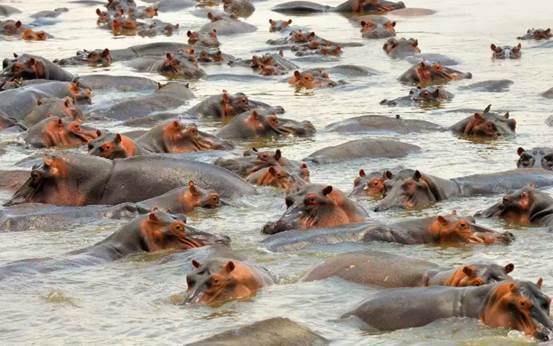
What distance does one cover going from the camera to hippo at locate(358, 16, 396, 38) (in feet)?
68.4

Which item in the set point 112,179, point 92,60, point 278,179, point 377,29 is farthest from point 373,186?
point 377,29

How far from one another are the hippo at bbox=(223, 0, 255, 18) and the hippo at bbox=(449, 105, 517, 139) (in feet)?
44.5

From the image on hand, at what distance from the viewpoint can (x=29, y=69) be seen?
1516 centimetres

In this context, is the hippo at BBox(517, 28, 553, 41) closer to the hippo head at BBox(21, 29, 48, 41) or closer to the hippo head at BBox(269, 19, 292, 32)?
the hippo head at BBox(269, 19, 292, 32)

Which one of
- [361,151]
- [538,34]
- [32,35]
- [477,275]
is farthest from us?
[32,35]

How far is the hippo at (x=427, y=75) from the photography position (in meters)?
16.2

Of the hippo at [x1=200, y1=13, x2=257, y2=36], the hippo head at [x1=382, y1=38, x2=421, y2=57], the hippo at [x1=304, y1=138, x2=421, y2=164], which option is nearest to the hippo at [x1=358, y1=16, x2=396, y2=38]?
the hippo head at [x1=382, y1=38, x2=421, y2=57]

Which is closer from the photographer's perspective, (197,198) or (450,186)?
(197,198)

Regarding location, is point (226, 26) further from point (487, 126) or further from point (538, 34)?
point (487, 126)

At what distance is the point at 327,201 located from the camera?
8.42 metres

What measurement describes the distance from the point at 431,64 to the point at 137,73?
3798 millimetres

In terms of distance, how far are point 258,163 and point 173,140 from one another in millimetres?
1025

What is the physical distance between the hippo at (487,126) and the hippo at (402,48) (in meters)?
6.04

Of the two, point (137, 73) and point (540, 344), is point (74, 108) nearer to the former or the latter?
point (137, 73)
